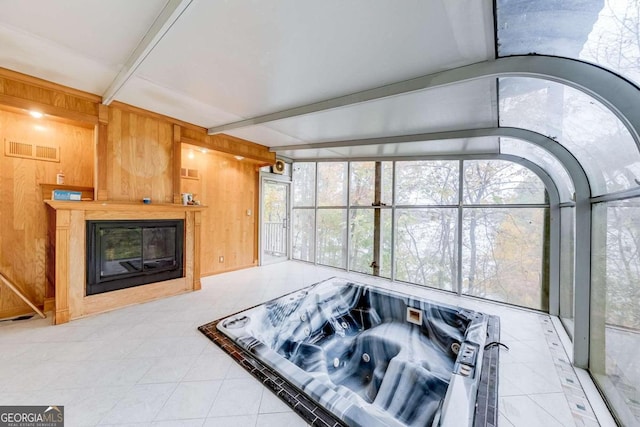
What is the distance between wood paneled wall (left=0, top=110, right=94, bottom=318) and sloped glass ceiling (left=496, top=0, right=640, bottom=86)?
4421 mm

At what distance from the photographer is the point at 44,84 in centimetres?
235

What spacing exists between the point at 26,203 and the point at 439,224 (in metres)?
5.54

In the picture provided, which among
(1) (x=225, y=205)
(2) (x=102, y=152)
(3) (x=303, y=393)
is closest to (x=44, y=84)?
(2) (x=102, y=152)

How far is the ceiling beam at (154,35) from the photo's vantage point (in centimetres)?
130

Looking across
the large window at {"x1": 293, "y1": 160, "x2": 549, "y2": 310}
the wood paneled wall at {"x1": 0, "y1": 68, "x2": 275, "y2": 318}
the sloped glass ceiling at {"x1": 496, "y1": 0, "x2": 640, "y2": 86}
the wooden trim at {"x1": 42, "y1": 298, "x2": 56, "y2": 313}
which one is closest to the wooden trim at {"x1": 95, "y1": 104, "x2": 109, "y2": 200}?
the wood paneled wall at {"x1": 0, "y1": 68, "x2": 275, "y2": 318}

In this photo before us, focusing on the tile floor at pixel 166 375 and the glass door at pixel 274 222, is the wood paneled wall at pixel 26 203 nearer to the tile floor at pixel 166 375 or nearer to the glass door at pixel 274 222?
the tile floor at pixel 166 375

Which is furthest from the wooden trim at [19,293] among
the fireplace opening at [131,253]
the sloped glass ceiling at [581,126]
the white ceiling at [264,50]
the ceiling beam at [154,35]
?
the sloped glass ceiling at [581,126]

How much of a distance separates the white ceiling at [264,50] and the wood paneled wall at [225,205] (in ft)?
5.09

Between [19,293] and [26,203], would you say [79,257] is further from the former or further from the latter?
[26,203]

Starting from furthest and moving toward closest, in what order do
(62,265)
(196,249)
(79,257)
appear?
(196,249), (79,257), (62,265)

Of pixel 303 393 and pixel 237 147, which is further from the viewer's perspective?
pixel 237 147

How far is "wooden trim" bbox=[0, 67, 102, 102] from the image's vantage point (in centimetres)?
216

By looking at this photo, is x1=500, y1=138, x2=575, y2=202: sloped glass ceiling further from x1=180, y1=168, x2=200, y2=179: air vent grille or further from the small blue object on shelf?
the small blue object on shelf

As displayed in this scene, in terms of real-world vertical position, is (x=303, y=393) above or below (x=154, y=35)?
below
